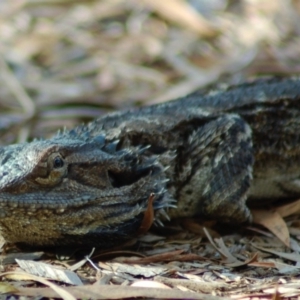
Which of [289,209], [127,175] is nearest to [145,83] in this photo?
[289,209]

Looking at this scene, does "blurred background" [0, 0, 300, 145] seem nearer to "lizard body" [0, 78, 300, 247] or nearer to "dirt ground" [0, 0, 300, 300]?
"dirt ground" [0, 0, 300, 300]

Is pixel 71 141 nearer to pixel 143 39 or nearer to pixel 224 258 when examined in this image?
pixel 224 258

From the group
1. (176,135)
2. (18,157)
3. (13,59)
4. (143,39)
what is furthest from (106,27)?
(18,157)

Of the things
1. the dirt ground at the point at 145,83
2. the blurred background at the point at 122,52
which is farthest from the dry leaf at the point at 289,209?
the blurred background at the point at 122,52

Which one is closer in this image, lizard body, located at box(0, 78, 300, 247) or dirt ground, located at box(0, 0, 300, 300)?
dirt ground, located at box(0, 0, 300, 300)

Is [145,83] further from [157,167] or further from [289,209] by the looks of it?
[157,167]

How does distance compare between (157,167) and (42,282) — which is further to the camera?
(157,167)

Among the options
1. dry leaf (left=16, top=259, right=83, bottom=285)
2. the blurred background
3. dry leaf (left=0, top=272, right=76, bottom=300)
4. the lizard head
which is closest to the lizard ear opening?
the lizard head

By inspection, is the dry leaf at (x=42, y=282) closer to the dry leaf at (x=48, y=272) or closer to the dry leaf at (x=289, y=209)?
the dry leaf at (x=48, y=272)
